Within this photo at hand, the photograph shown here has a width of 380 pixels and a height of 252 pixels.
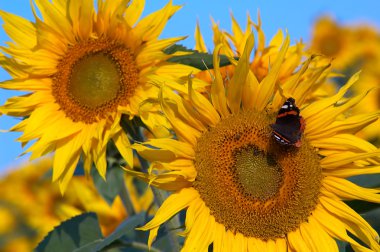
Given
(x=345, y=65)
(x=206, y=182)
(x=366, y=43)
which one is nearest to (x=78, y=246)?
(x=206, y=182)

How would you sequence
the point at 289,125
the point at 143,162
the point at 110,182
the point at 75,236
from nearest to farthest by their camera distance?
the point at 289,125 < the point at 143,162 < the point at 75,236 < the point at 110,182

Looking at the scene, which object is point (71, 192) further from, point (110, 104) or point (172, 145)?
point (172, 145)

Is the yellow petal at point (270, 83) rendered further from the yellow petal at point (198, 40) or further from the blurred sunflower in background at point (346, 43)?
the blurred sunflower in background at point (346, 43)

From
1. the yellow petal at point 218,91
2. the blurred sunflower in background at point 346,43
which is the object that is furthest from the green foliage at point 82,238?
the blurred sunflower in background at point 346,43

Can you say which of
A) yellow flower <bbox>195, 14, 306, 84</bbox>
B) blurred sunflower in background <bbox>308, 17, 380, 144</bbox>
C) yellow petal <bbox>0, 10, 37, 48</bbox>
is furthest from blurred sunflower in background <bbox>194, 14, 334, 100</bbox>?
blurred sunflower in background <bbox>308, 17, 380, 144</bbox>

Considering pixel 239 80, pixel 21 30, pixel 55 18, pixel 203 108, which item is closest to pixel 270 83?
pixel 239 80

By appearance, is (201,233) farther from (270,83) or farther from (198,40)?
(198,40)
